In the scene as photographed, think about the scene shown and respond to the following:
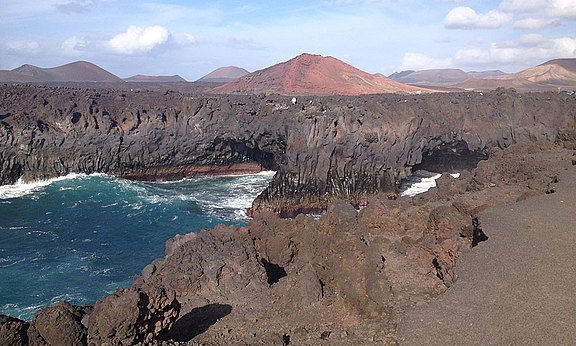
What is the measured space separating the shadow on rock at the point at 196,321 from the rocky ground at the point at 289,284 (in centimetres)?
3

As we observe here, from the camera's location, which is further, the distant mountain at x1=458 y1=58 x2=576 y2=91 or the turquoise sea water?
Answer: the distant mountain at x1=458 y1=58 x2=576 y2=91

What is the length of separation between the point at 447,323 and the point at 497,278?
2.25 metres

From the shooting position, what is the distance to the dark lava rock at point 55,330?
29.7 ft

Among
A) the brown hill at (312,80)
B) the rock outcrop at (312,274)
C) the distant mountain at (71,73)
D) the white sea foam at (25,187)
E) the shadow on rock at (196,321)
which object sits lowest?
the white sea foam at (25,187)

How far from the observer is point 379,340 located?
9.62m

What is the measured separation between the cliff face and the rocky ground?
69.2 feet

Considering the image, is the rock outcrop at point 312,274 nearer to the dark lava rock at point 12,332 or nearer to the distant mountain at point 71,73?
the dark lava rock at point 12,332

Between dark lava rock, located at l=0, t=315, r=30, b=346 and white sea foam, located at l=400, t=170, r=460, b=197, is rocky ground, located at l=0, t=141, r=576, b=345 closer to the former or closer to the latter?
dark lava rock, located at l=0, t=315, r=30, b=346

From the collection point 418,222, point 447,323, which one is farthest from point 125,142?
point 447,323

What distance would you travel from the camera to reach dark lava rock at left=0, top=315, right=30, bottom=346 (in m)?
8.87

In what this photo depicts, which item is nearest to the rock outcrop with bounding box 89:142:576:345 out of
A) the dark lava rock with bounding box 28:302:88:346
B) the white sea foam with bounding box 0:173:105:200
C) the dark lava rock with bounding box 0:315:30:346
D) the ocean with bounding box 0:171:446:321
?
the dark lava rock with bounding box 28:302:88:346

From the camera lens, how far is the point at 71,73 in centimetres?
14675

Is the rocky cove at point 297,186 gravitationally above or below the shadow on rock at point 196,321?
above

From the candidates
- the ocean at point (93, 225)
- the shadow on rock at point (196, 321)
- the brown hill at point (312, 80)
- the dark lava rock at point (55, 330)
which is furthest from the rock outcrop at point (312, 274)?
the brown hill at point (312, 80)
